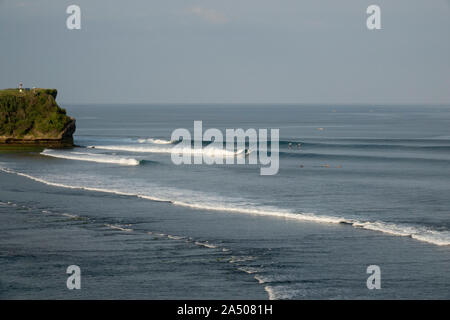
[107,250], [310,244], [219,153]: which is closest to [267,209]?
[310,244]

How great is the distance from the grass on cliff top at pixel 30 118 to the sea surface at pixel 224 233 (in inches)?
1174

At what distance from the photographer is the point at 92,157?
56.7m

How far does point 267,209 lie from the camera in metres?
28.4

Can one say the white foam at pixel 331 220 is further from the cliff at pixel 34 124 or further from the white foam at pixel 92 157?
the cliff at pixel 34 124

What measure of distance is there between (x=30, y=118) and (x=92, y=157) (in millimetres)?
22595

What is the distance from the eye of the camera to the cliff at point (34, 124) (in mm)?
73938

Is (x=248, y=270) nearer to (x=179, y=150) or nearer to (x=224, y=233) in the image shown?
(x=224, y=233)

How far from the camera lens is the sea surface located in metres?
16.8
